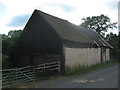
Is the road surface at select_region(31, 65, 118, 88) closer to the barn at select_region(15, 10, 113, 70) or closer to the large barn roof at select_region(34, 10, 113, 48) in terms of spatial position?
the barn at select_region(15, 10, 113, 70)

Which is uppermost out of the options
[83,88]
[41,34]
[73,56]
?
[41,34]

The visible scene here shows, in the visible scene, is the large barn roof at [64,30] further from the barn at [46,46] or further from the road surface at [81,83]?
the road surface at [81,83]

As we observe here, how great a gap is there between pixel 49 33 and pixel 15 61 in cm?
591

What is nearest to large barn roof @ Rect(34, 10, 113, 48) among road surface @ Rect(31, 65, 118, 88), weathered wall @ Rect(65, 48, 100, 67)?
weathered wall @ Rect(65, 48, 100, 67)

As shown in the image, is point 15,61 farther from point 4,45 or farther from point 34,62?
point 4,45

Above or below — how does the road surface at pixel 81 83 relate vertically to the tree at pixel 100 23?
below

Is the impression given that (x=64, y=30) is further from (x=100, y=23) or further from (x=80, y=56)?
(x=100, y=23)

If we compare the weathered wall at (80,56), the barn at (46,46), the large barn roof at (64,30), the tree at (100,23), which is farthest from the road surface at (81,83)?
the tree at (100,23)

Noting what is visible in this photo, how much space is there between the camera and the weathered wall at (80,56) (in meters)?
19.1

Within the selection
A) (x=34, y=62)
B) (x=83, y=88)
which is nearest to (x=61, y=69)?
(x=34, y=62)

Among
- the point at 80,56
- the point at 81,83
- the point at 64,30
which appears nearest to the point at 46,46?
the point at 64,30

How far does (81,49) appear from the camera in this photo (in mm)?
22016

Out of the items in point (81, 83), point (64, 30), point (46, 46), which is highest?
point (64, 30)

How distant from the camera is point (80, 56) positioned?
70.8ft
